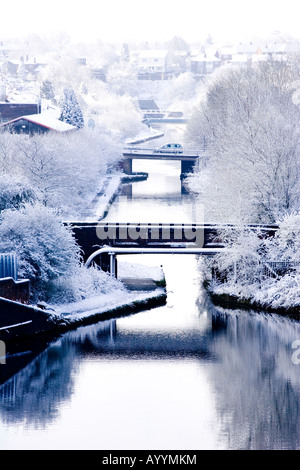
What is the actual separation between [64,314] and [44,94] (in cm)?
4528

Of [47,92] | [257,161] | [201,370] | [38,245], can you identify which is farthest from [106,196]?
[47,92]

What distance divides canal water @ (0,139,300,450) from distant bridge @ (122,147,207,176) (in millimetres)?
25431

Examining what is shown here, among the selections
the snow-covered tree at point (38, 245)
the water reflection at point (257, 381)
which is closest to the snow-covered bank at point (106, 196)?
the snow-covered tree at point (38, 245)

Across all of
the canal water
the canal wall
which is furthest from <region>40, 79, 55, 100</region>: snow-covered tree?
the canal wall

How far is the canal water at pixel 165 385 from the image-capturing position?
1402cm

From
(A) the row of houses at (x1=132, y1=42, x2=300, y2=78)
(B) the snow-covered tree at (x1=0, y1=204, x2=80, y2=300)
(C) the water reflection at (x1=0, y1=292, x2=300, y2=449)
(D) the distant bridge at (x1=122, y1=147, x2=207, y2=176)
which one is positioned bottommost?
(A) the row of houses at (x1=132, y1=42, x2=300, y2=78)

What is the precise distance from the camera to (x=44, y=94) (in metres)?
63.9

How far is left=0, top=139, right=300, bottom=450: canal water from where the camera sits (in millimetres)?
14016

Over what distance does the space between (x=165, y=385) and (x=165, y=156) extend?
33430 mm

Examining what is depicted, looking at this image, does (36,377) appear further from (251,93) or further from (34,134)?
(34,134)

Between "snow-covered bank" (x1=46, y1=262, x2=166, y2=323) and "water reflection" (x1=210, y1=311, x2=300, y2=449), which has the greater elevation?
"water reflection" (x1=210, y1=311, x2=300, y2=449)

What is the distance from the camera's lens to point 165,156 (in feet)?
161

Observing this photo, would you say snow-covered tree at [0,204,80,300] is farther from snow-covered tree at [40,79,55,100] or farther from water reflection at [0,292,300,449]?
snow-covered tree at [40,79,55,100]
